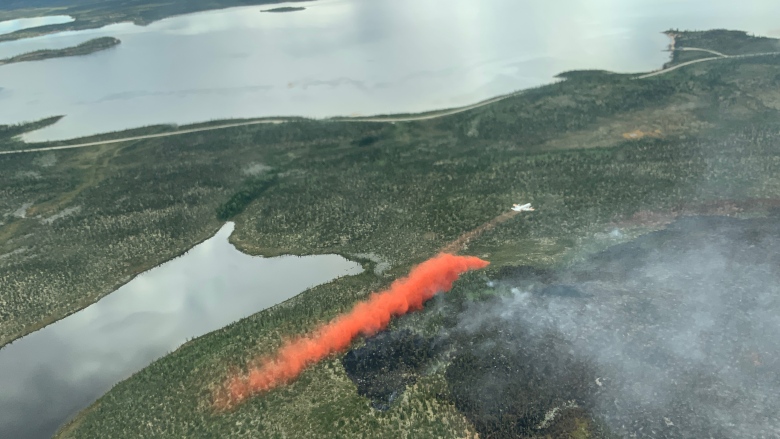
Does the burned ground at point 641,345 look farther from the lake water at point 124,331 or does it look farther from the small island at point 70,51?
the small island at point 70,51

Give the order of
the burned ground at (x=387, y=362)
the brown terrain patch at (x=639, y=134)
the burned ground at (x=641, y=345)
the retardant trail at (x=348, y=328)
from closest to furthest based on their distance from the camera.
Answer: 1. the burned ground at (x=641, y=345)
2. the burned ground at (x=387, y=362)
3. the retardant trail at (x=348, y=328)
4. the brown terrain patch at (x=639, y=134)

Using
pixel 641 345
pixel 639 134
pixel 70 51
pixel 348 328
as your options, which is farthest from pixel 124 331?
pixel 70 51

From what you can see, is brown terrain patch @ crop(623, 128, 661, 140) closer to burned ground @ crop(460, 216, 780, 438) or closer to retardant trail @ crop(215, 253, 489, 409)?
burned ground @ crop(460, 216, 780, 438)

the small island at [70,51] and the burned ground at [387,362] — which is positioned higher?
the small island at [70,51]

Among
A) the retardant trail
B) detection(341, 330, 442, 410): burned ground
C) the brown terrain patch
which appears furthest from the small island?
detection(341, 330, 442, 410): burned ground

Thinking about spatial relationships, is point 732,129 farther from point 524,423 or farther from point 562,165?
point 524,423

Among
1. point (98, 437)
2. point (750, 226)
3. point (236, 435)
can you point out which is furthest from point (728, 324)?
point (98, 437)

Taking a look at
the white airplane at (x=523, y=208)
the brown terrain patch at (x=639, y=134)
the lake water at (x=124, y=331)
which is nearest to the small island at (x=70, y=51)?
the lake water at (x=124, y=331)

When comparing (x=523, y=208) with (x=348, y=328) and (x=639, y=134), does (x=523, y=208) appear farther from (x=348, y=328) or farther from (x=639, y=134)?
(x=639, y=134)

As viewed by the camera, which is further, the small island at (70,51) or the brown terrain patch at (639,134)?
the small island at (70,51)
